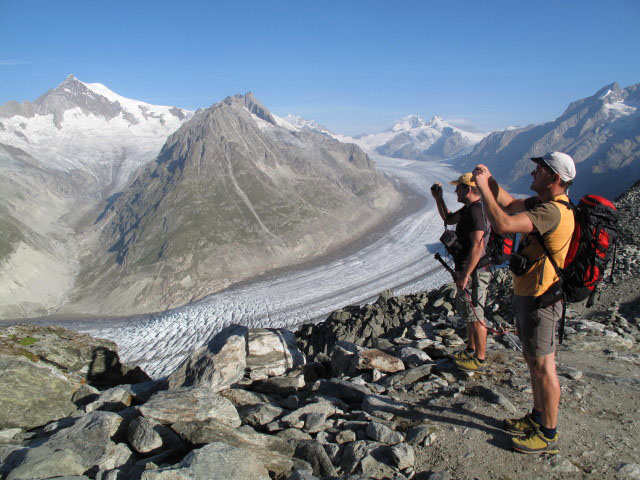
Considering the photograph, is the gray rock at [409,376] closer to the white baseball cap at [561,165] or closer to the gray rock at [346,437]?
the gray rock at [346,437]

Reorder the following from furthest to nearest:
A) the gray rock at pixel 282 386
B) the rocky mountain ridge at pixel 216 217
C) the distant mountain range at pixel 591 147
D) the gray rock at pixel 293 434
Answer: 1. the distant mountain range at pixel 591 147
2. the rocky mountain ridge at pixel 216 217
3. the gray rock at pixel 282 386
4. the gray rock at pixel 293 434

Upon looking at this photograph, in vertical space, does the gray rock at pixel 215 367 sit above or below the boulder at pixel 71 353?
below

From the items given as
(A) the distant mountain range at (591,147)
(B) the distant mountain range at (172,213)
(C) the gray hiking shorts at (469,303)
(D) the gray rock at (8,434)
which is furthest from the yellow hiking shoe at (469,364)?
(A) the distant mountain range at (591,147)

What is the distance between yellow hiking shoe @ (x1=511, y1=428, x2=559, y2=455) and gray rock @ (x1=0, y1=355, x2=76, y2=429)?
6.99m

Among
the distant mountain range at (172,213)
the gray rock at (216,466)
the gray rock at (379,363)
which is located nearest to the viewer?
the gray rock at (216,466)

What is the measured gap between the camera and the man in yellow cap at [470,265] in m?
6.25

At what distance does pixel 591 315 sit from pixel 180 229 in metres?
63.5

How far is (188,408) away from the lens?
5637 millimetres

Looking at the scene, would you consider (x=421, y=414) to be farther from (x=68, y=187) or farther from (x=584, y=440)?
(x=68, y=187)

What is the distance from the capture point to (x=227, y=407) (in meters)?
5.88

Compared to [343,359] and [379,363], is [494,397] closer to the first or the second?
[379,363]

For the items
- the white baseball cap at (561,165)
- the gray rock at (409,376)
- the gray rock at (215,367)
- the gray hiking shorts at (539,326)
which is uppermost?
the white baseball cap at (561,165)

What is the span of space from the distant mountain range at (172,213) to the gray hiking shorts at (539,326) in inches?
2041

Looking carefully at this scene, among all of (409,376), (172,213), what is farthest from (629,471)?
(172,213)
